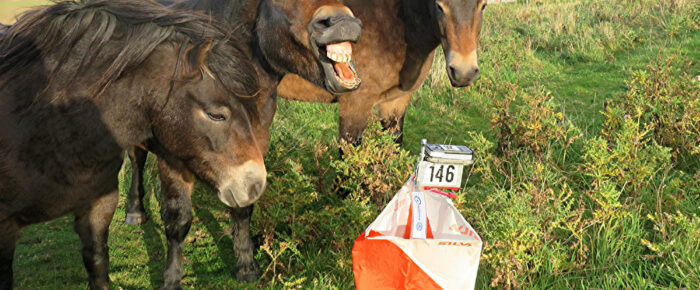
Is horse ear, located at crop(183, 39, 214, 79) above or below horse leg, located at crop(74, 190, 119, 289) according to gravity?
above

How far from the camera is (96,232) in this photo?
2.71 metres

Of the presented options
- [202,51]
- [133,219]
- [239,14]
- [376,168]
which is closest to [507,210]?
[376,168]

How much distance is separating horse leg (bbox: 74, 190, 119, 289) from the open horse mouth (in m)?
1.42

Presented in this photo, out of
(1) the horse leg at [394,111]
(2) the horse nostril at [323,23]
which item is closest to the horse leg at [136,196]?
(1) the horse leg at [394,111]

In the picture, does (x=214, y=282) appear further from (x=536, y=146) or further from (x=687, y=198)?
(x=687, y=198)

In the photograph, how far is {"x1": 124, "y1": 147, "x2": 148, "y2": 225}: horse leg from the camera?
4363 millimetres

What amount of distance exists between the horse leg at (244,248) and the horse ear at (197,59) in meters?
1.47

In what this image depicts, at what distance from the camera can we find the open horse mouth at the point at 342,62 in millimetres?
2752

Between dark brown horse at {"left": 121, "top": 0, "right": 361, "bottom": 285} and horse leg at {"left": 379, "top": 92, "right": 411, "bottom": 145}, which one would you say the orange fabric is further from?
horse leg at {"left": 379, "top": 92, "right": 411, "bottom": 145}

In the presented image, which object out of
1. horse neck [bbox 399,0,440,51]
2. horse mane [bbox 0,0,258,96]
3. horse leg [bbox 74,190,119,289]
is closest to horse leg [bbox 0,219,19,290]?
horse leg [bbox 74,190,119,289]

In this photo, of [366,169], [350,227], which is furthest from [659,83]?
[350,227]

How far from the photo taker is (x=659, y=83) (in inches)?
197

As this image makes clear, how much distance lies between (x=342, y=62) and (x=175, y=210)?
1.44 m

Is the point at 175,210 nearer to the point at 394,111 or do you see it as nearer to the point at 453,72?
the point at 453,72
